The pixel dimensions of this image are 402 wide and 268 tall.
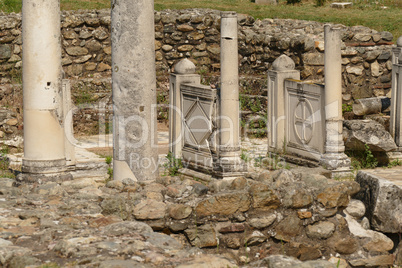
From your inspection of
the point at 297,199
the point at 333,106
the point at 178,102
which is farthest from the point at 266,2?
the point at 297,199

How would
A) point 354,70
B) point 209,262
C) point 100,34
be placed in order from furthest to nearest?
point 100,34, point 354,70, point 209,262

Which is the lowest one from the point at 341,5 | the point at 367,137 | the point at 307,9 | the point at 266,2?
the point at 367,137

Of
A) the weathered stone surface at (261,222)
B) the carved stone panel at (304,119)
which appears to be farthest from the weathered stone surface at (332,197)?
the carved stone panel at (304,119)

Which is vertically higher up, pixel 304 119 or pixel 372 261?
pixel 304 119

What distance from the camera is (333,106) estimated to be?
9672 millimetres

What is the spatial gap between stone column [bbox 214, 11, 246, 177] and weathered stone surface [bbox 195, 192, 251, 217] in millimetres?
2143

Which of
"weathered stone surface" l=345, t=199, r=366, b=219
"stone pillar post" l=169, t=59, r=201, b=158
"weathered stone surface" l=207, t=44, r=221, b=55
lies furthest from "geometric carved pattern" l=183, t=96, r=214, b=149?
"weathered stone surface" l=207, t=44, r=221, b=55

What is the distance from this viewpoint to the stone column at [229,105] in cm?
933

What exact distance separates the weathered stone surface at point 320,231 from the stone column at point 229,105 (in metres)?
2.12

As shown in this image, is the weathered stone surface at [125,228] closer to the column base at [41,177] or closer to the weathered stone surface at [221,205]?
the weathered stone surface at [221,205]

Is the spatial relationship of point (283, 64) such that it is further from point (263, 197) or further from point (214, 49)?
point (214, 49)

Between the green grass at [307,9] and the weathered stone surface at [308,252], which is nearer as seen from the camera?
the weathered stone surface at [308,252]

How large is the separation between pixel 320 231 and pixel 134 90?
2.46 m

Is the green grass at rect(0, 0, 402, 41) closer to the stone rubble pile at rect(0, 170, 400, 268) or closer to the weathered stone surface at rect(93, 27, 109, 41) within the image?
the weathered stone surface at rect(93, 27, 109, 41)
